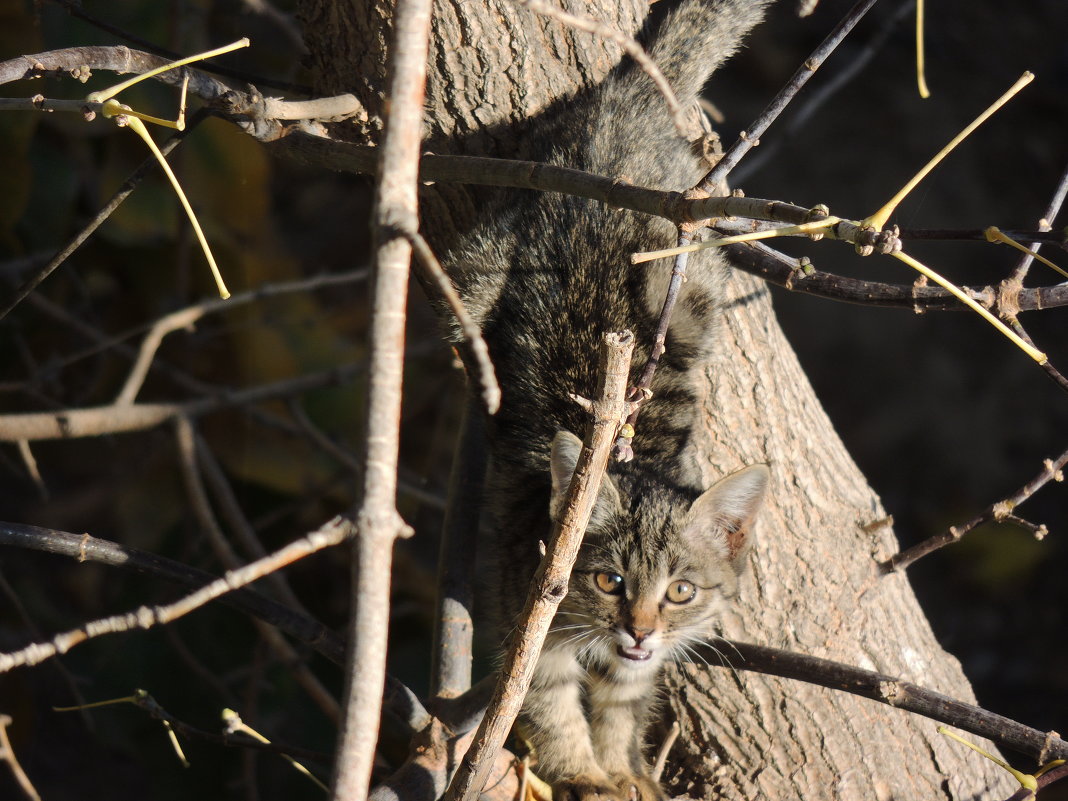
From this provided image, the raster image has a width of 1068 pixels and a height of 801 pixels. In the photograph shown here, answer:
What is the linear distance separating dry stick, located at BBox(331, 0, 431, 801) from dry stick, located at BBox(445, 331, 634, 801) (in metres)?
0.27

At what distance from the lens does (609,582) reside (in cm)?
226

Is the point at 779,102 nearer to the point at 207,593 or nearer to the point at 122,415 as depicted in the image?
the point at 207,593

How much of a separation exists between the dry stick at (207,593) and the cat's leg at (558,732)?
3.88 feet

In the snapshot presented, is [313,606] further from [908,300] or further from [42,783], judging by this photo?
[908,300]

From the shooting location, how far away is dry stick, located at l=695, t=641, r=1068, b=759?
153 centimetres

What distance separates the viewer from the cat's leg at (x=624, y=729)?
222cm

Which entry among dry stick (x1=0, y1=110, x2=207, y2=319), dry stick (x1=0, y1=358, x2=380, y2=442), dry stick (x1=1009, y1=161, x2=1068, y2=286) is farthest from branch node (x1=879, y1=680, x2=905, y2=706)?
dry stick (x1=0, y1=358, x2=380, y2=442)

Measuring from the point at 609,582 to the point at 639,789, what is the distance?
0.46 meters

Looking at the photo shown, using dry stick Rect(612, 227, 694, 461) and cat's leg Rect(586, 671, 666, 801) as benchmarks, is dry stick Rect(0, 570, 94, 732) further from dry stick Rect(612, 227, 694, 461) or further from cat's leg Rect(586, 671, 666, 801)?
dry stick Rect(612, 227, 694, 461)

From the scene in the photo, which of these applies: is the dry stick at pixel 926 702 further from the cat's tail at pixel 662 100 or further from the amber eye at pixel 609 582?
the cat's tail at pixel 662 100

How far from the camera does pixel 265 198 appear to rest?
11.8 feet

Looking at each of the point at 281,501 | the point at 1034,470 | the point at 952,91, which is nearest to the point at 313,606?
the point at 281,501

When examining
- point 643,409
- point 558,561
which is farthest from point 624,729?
point 558,561

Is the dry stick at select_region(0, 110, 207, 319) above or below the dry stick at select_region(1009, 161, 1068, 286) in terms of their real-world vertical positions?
below
